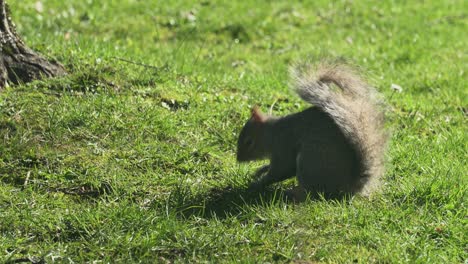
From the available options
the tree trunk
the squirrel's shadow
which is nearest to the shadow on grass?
the squirrel's shadow

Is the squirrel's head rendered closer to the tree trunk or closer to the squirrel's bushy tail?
the squirrel's bushy tail

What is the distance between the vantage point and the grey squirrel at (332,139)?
4391mm

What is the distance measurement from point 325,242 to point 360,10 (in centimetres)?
621

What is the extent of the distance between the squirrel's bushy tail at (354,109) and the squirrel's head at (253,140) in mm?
406

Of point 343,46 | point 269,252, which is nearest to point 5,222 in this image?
point 269,252

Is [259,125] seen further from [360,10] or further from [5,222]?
[360,10]

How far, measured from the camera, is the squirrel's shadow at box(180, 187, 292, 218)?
4234 mm

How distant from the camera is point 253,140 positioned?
4.85 metres

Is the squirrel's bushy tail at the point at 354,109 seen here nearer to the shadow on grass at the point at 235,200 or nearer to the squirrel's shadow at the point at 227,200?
the shadow on grass at the point at 235,200

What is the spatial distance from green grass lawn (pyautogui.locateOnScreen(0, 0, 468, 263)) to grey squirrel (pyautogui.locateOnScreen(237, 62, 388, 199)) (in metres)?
0.13

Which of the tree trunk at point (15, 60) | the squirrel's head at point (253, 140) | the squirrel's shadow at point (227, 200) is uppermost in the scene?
the tree trunk at point (15, 60)

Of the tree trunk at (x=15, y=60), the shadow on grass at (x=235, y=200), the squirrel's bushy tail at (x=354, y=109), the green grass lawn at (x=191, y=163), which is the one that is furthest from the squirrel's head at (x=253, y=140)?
the tree trunk at (x=15, y=60)

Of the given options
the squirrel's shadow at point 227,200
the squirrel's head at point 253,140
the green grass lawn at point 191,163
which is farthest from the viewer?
the squirrel's head at point 253,140

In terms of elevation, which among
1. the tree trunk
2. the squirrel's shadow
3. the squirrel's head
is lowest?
the squirrel's shadow
